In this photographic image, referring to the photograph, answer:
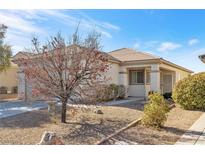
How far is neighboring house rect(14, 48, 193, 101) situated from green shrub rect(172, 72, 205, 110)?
13.3 feet

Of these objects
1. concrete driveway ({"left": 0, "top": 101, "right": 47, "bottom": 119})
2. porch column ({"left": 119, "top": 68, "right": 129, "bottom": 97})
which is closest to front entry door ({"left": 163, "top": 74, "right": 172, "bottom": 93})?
porch column ({"left": 119, "top": 68, "right": 129, "bottom": 97})

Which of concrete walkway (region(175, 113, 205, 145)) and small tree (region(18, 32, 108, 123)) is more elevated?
small tree (region(18, 32, 108, 123))

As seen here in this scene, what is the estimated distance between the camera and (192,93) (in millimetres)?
12820

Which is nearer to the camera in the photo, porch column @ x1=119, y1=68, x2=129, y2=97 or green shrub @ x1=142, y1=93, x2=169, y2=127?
green shrub @ x1=142, y1=93, x2=169, y2=127

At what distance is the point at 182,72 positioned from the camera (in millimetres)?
22297

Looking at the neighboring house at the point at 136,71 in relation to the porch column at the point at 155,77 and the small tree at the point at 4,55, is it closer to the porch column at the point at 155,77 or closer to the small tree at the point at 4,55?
the porch column at the point at 155,77

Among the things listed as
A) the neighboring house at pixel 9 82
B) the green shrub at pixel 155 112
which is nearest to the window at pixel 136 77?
the neighboring house at pixel 9 82

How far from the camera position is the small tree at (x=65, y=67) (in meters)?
8.27

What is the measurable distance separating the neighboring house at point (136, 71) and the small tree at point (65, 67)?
7.56 metres

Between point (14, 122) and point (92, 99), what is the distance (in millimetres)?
2824

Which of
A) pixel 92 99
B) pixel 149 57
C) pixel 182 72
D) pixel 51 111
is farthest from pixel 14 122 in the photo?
pixel 182 72

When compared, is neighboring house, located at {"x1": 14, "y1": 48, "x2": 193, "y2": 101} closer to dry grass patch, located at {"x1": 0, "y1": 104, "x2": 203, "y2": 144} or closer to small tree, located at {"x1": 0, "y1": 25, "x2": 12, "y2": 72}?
small tree, located at {"x1": 0, "y1": 25, "x2": 12, "y2": 72}

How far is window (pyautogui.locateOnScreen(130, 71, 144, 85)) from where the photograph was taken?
64.6 feet

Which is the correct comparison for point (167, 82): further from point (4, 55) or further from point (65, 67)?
point (65, 67)
